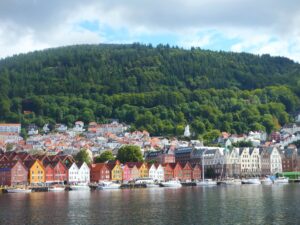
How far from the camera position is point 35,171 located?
3322 inches

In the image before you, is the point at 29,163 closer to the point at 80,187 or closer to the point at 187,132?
the point at 80,187

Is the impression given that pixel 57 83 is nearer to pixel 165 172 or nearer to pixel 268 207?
pixel 165 172

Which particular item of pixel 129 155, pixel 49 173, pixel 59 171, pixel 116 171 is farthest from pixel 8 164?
pixel 129 155

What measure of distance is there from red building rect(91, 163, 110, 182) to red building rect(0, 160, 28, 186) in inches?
480

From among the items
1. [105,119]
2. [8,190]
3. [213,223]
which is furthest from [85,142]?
[213,223]

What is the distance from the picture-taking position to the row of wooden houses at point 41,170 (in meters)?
81.8

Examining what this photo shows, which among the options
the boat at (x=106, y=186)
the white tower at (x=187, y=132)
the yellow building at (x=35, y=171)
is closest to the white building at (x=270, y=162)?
the white tower at (x=187, y=132)

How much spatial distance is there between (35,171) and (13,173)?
3.94 metres

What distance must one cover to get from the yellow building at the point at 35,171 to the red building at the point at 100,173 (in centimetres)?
906

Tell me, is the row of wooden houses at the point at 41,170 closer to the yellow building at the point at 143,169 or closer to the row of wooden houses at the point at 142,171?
the row of wooden houses at the point at 142,171

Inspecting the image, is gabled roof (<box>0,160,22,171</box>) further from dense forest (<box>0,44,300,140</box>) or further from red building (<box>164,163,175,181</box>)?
dense forest (<box>0,44,300,140</box>)

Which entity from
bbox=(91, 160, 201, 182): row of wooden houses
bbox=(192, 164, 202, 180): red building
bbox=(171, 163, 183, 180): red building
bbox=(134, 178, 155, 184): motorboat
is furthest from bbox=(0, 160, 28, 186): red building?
bbox=(192, 164, 202, 180): red building

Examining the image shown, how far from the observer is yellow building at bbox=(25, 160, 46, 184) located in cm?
8375

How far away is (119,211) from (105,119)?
128 m
